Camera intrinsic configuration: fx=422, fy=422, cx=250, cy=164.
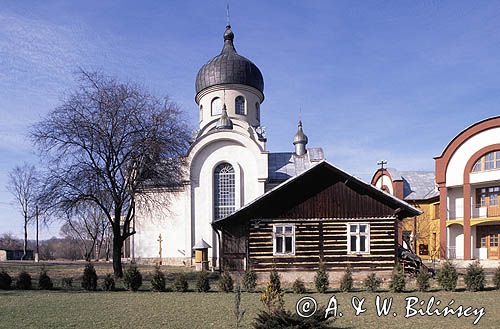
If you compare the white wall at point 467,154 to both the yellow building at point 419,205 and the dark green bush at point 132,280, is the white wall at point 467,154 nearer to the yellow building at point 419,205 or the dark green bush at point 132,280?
the yellow building at point 419,205

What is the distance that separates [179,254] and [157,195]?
6089mm

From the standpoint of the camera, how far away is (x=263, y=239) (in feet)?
63.6

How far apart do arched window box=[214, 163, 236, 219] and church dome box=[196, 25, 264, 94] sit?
820 cm

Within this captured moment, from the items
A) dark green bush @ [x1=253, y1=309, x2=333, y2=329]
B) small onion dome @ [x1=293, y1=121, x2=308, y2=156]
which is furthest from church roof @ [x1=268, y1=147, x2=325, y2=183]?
dark green bush @ [x1=253, y1=309, x2=333, y2=329]

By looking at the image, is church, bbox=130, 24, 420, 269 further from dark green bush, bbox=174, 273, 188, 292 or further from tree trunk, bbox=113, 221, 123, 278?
dark green bush, bbox=174, 273, 188, 292

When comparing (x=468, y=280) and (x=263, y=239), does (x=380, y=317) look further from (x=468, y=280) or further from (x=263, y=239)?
(x=263, y=239)

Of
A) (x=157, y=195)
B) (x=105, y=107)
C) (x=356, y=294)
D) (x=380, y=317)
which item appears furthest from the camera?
(x=157, y=195)

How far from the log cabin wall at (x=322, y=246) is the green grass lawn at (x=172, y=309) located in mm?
3115

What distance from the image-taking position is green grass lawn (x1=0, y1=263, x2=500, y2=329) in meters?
10.4

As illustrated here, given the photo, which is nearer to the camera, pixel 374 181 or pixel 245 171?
pixel 245 171

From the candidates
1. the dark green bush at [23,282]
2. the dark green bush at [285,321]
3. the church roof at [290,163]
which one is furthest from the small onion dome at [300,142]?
the dark green bush at [285,321]

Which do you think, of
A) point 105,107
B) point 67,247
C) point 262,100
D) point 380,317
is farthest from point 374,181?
point 67,247

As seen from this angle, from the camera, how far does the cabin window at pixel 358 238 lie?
19266 mm

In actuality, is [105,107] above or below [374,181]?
above
